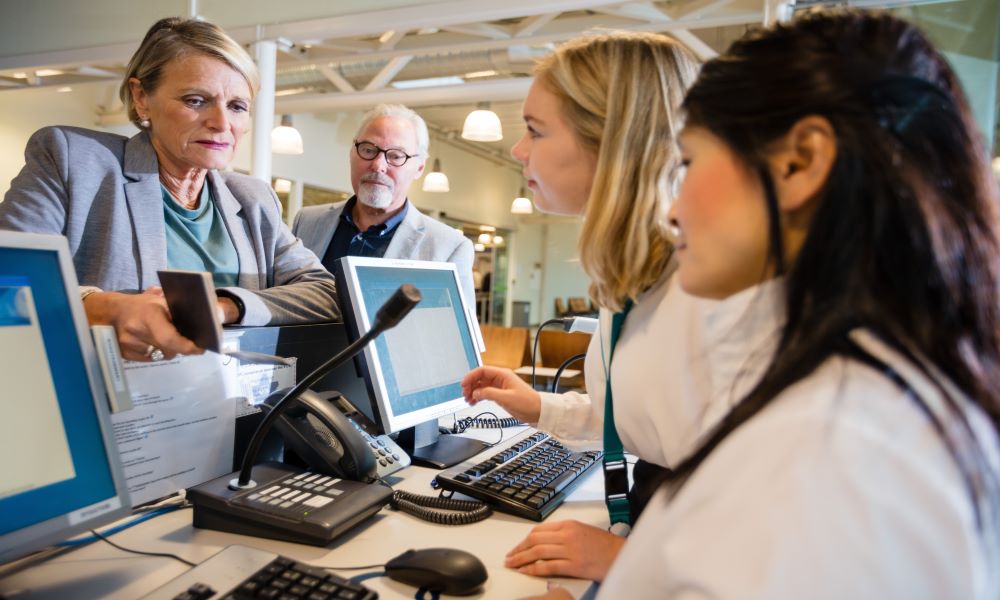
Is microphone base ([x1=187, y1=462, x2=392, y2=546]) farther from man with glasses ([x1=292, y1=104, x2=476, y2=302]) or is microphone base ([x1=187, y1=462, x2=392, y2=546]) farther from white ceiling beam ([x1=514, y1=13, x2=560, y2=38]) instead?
white ceiling beam ([x1=514, y1=13, x2=560, y2=38])

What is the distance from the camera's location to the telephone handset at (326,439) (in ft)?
3.53

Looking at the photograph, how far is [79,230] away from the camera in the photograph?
1234mm

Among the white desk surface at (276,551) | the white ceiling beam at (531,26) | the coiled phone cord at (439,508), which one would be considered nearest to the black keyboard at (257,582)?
the white desk surface at (276,551)

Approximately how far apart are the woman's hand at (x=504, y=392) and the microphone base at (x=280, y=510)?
330 millimetres

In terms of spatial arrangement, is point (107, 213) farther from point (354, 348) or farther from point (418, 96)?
point (418, 96)

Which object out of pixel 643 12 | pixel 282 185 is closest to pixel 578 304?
pixel 282 185

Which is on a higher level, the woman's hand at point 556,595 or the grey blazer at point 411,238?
the grey blazer at point 411,238

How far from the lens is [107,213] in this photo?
126 cm

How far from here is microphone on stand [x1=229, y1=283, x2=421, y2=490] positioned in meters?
0.86

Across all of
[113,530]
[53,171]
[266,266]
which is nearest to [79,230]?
[53,171]

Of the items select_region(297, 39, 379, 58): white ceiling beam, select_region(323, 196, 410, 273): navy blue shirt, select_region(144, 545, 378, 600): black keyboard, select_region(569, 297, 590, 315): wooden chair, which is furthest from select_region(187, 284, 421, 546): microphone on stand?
select_region(569, 297, 590, 315): wooden chair

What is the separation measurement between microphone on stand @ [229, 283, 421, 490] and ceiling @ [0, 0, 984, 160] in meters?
2.95

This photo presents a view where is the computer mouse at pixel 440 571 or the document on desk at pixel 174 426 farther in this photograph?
the document on desk at pixel 174 426

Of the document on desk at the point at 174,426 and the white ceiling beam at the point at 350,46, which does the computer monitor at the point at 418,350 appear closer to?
the document on desk at the point at 174,426
